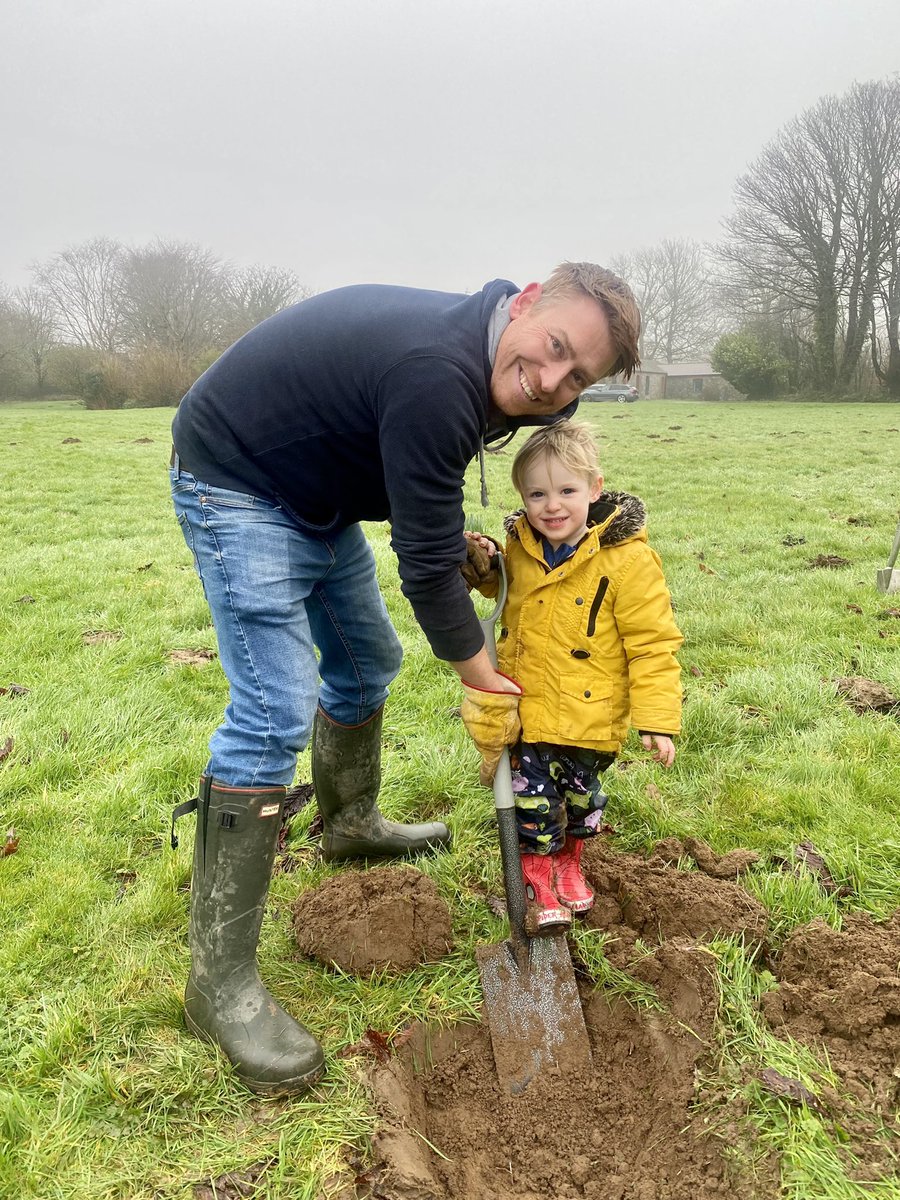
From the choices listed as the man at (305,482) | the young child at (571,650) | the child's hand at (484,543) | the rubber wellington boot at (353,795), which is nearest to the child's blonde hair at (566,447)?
the young child at (571,650)

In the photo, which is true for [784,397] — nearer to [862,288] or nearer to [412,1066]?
[862,288]

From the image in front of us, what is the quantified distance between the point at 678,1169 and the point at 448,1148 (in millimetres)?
571

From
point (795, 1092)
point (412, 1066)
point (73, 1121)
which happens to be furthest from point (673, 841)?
point (73, 1121)

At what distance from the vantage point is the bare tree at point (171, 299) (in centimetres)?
3944

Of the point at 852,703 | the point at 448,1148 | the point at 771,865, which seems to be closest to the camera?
the point at 448,1148

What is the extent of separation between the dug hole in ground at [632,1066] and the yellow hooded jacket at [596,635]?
0.64 metres

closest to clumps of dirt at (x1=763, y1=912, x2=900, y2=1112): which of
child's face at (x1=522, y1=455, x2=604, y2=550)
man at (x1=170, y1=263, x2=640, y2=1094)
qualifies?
man at (x1=170, y1=263, x2=640, y2=1094)

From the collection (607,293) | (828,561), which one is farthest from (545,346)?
(828,561)

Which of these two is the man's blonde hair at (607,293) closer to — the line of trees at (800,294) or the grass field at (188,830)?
the grass field at (188,830)

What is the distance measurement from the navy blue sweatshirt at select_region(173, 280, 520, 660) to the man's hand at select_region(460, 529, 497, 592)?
40cm

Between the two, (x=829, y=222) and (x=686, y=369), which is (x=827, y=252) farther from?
(x=686, y=369)

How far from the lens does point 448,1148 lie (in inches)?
79.2

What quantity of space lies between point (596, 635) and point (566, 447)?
606 mm

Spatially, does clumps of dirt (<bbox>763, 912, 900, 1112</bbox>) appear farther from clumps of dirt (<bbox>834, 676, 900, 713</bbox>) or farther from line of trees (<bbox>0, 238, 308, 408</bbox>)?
line of trees (<bbox>0, 238, 308, 408</bbox>)
